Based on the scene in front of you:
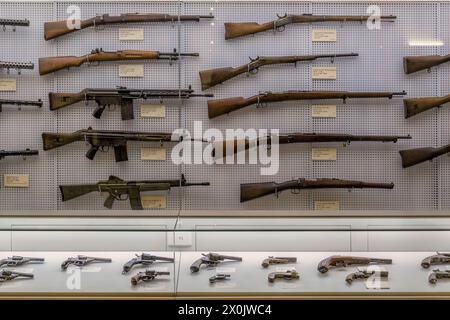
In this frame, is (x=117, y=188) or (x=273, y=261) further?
(x=117, y=188)

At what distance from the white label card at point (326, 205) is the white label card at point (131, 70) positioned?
6.33 feet

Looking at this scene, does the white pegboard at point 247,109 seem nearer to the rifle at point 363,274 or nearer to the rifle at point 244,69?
the rifle at point 244,69

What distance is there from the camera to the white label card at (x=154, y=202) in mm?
4320

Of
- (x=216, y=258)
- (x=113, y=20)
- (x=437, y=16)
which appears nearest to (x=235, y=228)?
(x=216, y=258)

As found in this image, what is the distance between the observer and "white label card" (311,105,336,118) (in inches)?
172

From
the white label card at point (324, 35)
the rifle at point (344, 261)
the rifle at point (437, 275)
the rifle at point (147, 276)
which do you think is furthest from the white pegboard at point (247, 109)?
the rifle at point (147, 276)

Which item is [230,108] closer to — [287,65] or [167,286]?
[287,65]

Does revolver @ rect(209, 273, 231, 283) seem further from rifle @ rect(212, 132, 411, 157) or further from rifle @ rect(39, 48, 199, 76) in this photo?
rifle @ rect(39, 48, 199, 76)

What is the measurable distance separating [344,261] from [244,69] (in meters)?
2.13

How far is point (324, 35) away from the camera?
4344mm

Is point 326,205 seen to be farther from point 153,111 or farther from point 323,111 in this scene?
point 153,111

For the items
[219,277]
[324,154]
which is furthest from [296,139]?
[219,277]

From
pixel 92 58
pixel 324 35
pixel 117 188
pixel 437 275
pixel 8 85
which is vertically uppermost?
pixel 324 35

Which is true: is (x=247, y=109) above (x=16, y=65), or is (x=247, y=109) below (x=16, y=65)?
below
